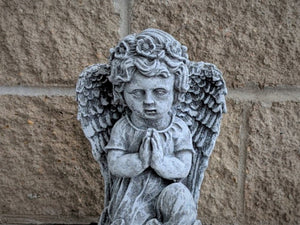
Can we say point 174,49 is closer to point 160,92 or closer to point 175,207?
point 160,92

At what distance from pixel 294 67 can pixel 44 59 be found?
0.94 m

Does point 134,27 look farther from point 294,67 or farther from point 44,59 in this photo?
point 294,67

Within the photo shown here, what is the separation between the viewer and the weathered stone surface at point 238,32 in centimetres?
138

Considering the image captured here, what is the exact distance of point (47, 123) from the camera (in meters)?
1.46

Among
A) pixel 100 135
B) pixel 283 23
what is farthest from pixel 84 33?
pixel 283 23

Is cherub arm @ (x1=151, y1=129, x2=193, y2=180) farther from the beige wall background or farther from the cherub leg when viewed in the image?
the beige wall background

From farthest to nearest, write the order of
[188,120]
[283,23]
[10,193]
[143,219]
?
[10,193] < [283,23] < [188,120] < [143,219]

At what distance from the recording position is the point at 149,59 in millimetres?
932

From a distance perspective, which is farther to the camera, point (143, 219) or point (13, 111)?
point (13, 111)

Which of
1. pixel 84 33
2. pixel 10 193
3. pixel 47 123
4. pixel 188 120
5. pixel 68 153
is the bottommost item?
pixel 10 193

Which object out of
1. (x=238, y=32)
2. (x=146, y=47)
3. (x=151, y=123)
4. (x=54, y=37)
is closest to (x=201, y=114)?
(x=151, y=123)

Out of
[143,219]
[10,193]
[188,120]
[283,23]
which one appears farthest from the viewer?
[10,193]

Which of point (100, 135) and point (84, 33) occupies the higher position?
point (84, 33)

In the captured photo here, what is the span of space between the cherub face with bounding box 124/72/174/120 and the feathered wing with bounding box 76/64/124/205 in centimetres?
12
